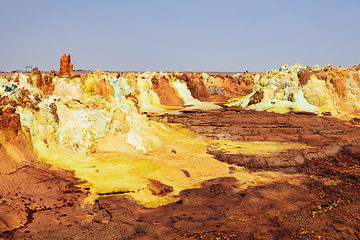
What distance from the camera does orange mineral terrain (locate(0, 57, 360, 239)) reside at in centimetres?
911

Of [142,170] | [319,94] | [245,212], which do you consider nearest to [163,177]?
[142,170]

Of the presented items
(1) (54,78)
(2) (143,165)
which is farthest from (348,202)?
(1) (54,78)

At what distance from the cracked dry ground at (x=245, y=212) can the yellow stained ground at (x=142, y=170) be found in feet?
1.98

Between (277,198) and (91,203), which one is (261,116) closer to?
(277,198)

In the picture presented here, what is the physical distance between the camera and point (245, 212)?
1032 centimetres

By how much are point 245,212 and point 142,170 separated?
17.3ft

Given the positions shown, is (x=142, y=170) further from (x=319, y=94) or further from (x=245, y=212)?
(x=319, y=94)

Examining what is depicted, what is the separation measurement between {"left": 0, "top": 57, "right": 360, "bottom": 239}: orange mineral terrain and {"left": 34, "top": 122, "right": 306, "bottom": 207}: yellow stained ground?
0.16 feet

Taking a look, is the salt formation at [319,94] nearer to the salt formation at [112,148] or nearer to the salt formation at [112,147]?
the salt formation at [112,147]

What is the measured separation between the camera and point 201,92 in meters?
54.3

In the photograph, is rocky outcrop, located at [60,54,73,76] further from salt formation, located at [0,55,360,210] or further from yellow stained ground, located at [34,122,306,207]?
yellow stained ground, located at [34,122,306,207]

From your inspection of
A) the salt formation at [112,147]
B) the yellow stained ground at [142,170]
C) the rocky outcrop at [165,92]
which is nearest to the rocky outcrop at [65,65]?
the rocky outcrop at [165,92]

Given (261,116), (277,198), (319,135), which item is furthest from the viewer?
(261,116)

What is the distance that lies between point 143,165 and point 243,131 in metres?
12.5
